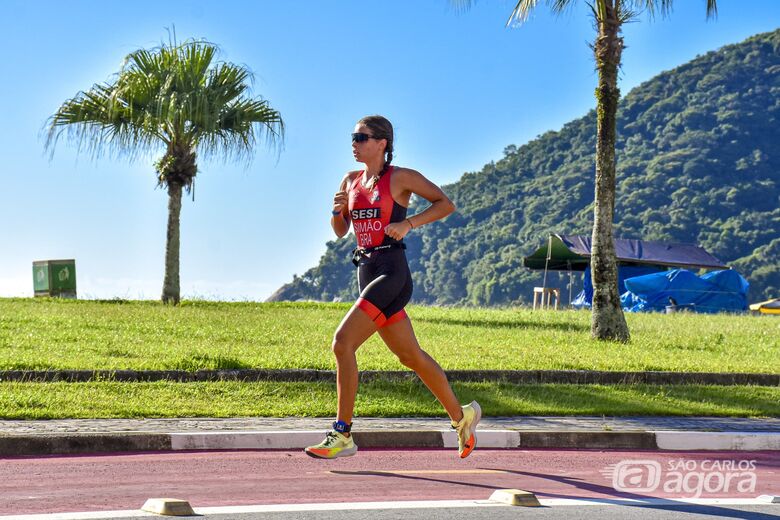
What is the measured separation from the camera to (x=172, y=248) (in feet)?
87.6

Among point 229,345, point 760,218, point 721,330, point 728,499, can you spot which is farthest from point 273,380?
point 760,218

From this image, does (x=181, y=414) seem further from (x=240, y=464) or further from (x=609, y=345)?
(x=609, y=345)

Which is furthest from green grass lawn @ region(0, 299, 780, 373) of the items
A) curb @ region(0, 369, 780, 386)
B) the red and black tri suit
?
the red and black tri suit

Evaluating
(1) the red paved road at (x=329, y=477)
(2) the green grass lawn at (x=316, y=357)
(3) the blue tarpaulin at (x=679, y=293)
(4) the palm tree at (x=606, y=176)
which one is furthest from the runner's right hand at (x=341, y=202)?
(3) the blue tarpaulin at (x=679, y=293)

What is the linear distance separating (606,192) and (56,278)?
56.5 ft

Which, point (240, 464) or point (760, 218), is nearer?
point (240, 464)

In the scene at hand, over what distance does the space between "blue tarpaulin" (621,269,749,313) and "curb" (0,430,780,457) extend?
27.7 m

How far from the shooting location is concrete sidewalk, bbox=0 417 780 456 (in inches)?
336

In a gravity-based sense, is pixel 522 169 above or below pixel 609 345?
above

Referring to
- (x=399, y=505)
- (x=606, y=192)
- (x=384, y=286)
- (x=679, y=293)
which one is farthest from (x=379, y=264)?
(x=679, y=293)

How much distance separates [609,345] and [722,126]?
304ft

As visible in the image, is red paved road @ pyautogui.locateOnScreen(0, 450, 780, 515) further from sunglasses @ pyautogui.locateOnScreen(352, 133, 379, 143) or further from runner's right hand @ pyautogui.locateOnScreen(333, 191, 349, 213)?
sunglasses @ pyautogui.locateOnScreen(352, 133, 379, 143)

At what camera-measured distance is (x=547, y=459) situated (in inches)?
338

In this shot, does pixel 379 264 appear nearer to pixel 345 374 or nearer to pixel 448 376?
pixel 345 374
